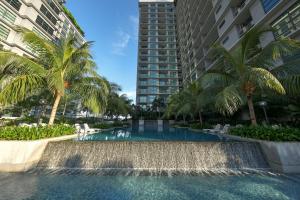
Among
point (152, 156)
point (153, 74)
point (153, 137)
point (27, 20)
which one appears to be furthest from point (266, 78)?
point (153, 74)

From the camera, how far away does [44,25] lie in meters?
34.5

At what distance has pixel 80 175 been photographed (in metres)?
6.45

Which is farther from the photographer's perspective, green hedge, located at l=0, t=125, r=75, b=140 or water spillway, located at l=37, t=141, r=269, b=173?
water spillway, located at l=37, t=141, r=269, b=173

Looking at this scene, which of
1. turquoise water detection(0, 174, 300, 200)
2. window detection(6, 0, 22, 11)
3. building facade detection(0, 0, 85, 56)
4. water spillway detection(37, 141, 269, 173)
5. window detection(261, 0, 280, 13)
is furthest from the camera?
window detection(6, 0, 22, 11)

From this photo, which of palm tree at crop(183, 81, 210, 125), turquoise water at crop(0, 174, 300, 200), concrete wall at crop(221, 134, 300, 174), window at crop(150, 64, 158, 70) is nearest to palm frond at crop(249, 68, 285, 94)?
concrete wall at crop(221, 134, 300, 174)

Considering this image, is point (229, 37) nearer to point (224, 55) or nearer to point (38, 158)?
point (224, 55)

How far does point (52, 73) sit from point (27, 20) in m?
30.6

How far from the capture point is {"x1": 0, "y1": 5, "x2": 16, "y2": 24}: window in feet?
83.4

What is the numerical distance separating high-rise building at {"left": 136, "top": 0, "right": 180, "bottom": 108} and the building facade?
2821 cm

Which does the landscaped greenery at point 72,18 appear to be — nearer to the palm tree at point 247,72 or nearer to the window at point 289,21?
the window at point 289,21

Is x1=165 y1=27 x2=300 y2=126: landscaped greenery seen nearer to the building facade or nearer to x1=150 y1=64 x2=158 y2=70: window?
the building facade

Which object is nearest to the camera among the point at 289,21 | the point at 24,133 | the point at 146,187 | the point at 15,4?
the point at 146,187

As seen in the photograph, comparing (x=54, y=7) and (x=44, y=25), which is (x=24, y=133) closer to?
(x=44, y=25)

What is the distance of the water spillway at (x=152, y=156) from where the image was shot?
291 inches
